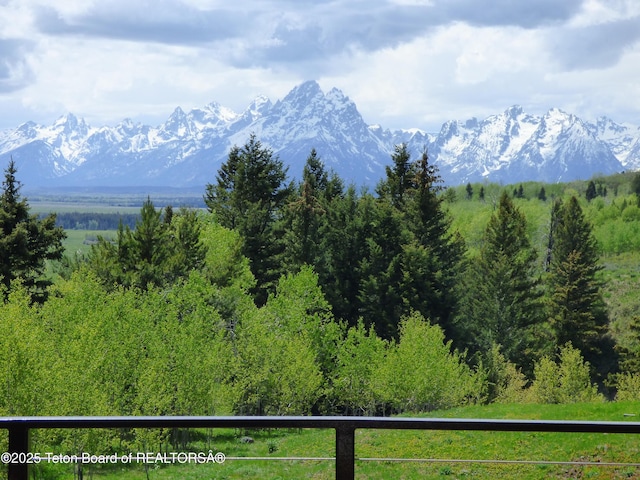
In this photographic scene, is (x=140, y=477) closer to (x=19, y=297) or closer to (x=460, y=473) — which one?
(x=460, y=473)

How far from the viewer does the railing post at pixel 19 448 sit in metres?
4.23

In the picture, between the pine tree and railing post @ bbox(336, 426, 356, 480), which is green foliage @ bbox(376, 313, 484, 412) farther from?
the pine tree

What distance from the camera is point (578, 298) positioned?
2734 inches

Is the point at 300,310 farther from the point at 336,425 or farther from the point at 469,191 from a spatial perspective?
the point at 469,191

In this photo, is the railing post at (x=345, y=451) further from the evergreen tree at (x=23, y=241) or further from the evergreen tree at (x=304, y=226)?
the evergreen tree at (x=304, y=226)

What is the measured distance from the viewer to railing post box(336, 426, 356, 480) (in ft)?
13.9

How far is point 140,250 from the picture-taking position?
172 feet

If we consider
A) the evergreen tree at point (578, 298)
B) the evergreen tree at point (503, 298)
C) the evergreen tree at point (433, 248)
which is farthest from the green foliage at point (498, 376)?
the evergreen tree at point (578, 298)

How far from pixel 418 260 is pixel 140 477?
5449cm

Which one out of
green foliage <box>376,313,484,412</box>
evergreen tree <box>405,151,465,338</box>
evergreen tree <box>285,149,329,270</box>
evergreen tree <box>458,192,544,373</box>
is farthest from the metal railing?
evergreen tree <box>458,192,544,373</box>

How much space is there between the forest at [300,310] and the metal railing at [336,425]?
31.9 meters

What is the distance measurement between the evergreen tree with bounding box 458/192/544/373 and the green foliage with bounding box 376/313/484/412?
42.3ft

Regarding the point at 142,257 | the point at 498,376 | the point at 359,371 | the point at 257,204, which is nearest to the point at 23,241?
the point at 142,257

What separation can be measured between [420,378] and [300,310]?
10571mm
